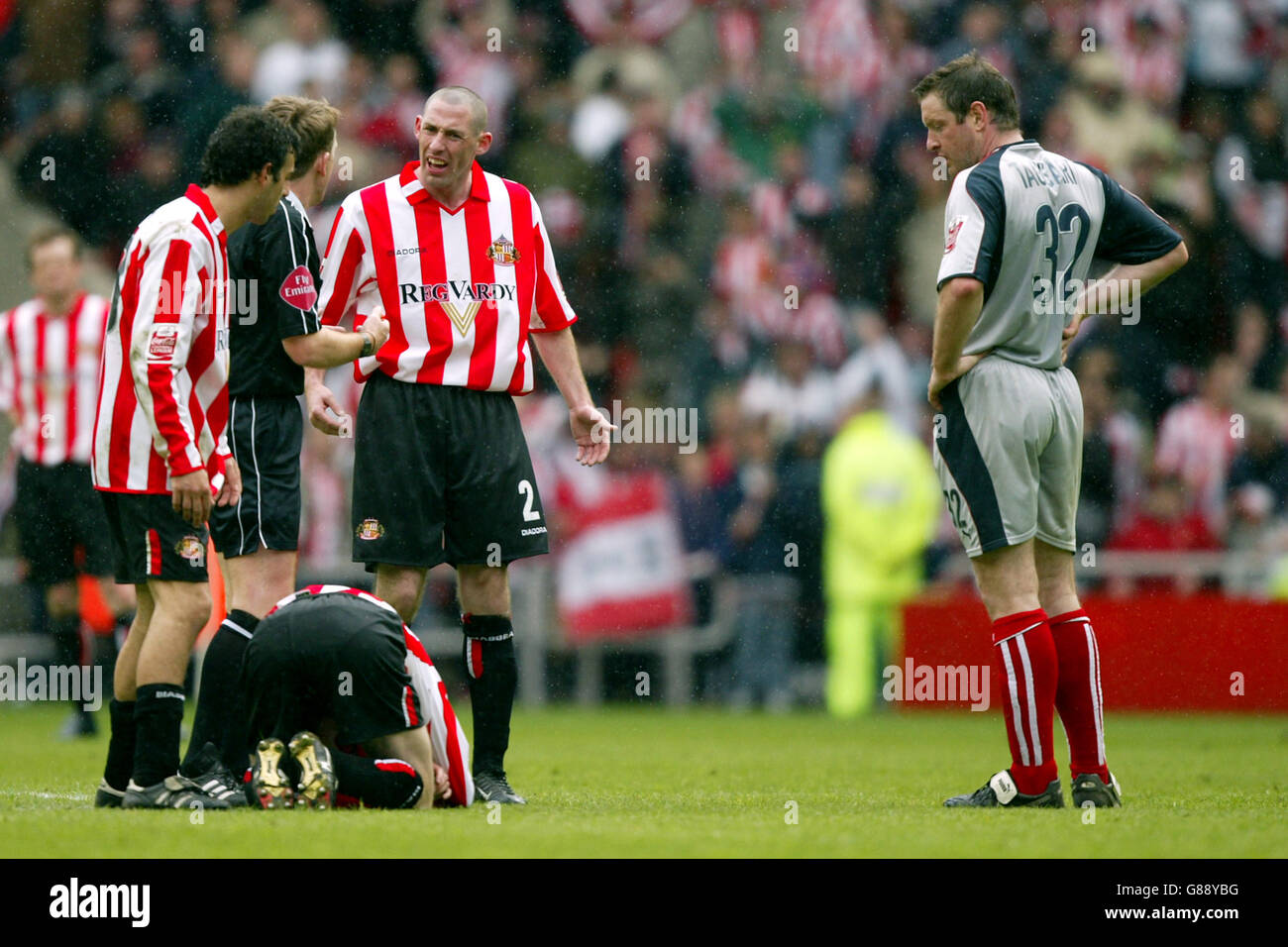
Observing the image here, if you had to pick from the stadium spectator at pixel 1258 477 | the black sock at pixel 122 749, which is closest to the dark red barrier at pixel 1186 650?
the stadium spectator at pixel 1258 477

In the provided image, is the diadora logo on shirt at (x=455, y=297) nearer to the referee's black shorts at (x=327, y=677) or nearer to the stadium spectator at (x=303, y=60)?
the referee's black shorts at (x=327, y=677)

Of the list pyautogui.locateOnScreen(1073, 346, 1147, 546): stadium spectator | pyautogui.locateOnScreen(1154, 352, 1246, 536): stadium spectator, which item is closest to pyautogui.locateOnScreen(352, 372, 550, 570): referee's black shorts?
pyautogui.locateOnScreen(1073, 346, 1147, 546): stadium spectator

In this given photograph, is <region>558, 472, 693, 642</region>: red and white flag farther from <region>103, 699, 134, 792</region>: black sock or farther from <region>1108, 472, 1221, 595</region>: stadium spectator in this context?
<region>103, 699, 134, 792</region>: black sock

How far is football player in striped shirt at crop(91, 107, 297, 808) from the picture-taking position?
511 cm

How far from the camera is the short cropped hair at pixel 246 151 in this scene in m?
5.35

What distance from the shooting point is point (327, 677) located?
5.13 m

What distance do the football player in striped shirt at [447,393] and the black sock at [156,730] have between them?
35.2 inches

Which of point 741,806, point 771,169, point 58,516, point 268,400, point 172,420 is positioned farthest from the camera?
point 771,169

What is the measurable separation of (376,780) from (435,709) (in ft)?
1.05

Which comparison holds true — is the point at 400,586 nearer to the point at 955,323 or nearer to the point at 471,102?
the point at 471,102

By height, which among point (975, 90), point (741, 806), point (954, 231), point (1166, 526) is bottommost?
point (741, 806)

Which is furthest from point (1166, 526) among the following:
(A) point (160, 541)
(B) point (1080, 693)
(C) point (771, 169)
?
(A) point (160, 541)
